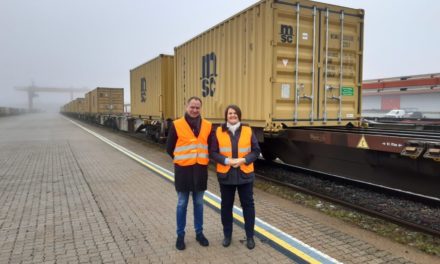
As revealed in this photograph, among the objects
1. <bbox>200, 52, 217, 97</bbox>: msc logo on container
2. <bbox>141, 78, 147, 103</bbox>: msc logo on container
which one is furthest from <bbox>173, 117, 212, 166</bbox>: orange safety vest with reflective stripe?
<bbox>141, 78, 147, 103</bbox>: msc logo on container

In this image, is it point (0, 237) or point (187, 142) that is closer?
point (187, 142)

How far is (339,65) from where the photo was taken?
758cm

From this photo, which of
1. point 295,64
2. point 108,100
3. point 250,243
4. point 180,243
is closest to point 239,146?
point 250,243

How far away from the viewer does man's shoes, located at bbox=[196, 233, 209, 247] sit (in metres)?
A: 4.11

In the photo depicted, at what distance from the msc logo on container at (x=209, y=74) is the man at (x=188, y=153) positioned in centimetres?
532

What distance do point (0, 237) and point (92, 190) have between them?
7.90 feet

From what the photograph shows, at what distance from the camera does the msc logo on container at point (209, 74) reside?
9258mm

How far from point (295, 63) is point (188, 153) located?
395cm

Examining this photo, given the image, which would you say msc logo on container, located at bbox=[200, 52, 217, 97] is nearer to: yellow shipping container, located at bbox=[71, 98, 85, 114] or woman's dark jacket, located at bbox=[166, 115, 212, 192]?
woman's dark jacket, located at bbox=[166, 115, 212, 192]

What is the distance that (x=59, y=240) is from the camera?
4.26m

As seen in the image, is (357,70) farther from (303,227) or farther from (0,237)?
(0,237)

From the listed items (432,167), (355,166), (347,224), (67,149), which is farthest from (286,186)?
(67,149)

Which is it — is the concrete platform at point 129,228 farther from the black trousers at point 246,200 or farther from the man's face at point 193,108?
the man's face at point 193,108

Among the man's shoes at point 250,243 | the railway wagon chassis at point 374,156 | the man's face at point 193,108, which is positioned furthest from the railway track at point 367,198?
the man's face at point 193,108
